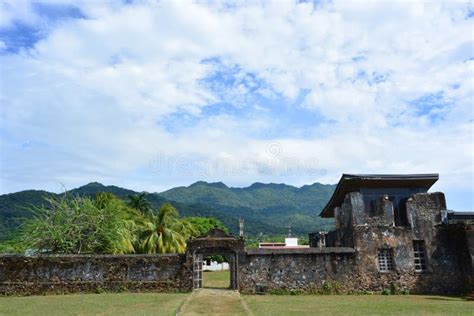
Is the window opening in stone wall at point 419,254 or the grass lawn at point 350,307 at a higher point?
the window opening in stone wall at point 419,254

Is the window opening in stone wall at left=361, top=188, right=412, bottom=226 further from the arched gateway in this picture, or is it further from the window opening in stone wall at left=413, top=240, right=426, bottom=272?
the arched gateway

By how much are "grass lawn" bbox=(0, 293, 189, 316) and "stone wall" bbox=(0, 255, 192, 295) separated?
4.74 ft

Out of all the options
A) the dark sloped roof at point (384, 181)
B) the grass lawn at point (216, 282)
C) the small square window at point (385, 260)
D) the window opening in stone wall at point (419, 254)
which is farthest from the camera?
the grass lawn at point (216, 282)

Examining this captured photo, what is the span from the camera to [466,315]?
40.2 feet

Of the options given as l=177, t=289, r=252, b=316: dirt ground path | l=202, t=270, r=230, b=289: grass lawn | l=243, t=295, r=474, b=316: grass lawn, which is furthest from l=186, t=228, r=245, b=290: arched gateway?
l=243, t=295, r=474, b=316: grass lawn

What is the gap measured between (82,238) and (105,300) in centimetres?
912

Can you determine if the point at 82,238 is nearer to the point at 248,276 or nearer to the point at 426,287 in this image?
the point at 248,276

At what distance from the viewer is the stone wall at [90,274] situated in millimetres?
19797

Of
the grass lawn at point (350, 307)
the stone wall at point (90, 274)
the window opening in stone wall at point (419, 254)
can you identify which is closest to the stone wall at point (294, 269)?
the grass lawn at point (350, 307)

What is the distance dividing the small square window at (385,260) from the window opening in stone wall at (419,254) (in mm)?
1282

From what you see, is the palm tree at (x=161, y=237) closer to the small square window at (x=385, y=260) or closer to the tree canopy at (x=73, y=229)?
the tree canopy at (x=73, y=229)

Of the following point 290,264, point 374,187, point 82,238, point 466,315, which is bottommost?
point 466,315

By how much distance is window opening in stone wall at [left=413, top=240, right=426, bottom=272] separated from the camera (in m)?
20.7

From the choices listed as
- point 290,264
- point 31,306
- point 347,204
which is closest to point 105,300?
point 31,306
